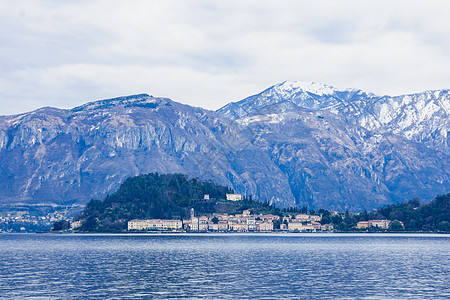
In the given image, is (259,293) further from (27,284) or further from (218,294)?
(27,284)

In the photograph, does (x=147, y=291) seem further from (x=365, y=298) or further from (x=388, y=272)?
(x=388, y=272)

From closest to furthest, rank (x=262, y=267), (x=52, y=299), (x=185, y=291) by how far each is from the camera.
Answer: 1. (x=52, y=299)
2. (x=185, y=291)
3. (x=262, y=267)

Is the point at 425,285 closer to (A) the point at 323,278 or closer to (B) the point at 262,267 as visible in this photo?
(A) the point at 323,278

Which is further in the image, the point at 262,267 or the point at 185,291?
the point at 262,267

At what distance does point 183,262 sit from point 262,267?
729 inches

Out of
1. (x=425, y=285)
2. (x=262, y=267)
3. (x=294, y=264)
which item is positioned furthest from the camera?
(x=294, y=264)

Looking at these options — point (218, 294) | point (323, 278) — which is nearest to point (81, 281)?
point (218, 294)

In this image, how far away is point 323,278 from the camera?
316 feet

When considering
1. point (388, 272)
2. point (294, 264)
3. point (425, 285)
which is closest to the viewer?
point (425, 285)

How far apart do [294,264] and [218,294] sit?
44593 mm

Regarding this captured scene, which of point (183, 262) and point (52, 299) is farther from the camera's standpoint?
point (183, 262)

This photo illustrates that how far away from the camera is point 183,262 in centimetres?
12588

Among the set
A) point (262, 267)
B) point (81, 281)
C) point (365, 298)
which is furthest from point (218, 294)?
point (262, 267)

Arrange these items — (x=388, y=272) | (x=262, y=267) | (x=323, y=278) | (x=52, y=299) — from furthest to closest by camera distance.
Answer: (x=262, y=267)
(x=388, y=272)
(x=323, y=278)
(x=52, y=299)
